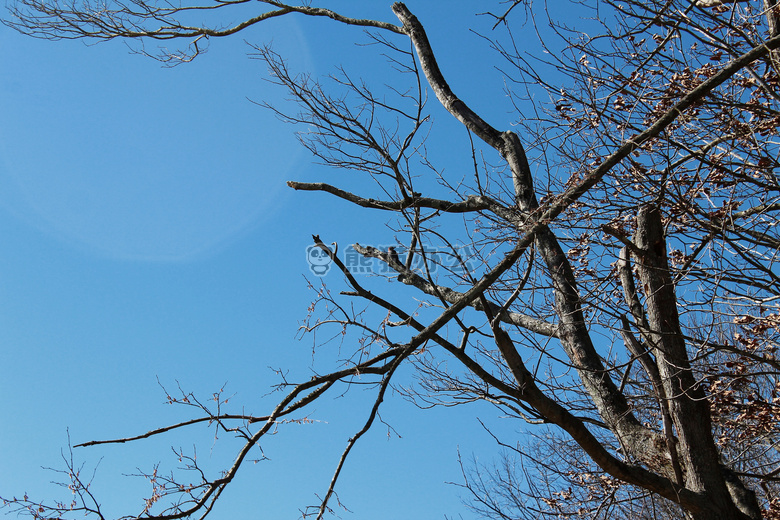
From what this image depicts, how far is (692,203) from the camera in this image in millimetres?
4062

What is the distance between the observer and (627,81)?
461 cm

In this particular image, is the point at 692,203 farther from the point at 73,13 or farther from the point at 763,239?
the point at 73,13

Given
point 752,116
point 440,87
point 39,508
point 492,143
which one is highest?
point 440,87

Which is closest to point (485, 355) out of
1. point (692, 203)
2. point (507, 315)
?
point (507, 315)

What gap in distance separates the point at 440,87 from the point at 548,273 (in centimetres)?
243

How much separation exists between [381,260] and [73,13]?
4649 mm

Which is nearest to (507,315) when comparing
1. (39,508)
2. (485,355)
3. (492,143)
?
(485,355)

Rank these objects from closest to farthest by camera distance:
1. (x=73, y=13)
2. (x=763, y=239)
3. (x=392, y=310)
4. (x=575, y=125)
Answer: (x=392, y=310) → (x=763, y=239) → (x=575, y=125) → (x=73, y=13)

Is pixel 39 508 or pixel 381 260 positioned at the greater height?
pixel 381 260

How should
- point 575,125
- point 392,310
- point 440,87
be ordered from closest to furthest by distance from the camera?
point 392,310, point 575,125, point 440,87

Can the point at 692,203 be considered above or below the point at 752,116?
below

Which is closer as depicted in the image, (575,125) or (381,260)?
(575,125)

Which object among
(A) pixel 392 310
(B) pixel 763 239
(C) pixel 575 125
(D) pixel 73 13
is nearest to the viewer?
(A) pixel 392 310

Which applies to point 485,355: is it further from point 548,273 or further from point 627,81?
point 627,81
